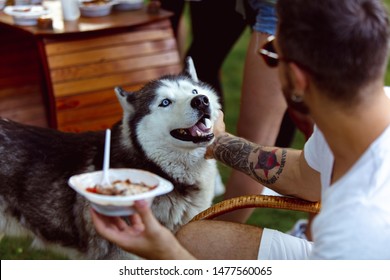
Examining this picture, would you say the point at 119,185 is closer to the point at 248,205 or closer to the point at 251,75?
the point at 248,205

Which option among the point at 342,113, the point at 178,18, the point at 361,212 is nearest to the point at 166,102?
the point at 342,113

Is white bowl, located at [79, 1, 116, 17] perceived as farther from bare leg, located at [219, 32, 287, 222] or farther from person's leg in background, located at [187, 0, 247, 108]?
bare leg, located at [219, 32, 287, 222]

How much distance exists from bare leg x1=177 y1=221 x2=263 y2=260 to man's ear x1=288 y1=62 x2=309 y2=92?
0.71 metres

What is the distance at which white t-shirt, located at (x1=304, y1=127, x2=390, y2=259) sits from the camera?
1591 millimetres

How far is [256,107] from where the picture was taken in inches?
122

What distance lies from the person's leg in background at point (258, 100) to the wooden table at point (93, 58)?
83 cm

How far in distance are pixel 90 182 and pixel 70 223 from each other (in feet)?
3.95

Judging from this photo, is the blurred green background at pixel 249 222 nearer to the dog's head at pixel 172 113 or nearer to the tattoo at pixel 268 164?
the dog's head at pixel 172 113

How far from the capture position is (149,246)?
1.75m

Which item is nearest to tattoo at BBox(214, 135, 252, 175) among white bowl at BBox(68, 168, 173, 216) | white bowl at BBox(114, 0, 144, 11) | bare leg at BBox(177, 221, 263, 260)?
bare leg at BBox(177, 221, 263, 260)

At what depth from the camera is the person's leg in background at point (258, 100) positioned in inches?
117
